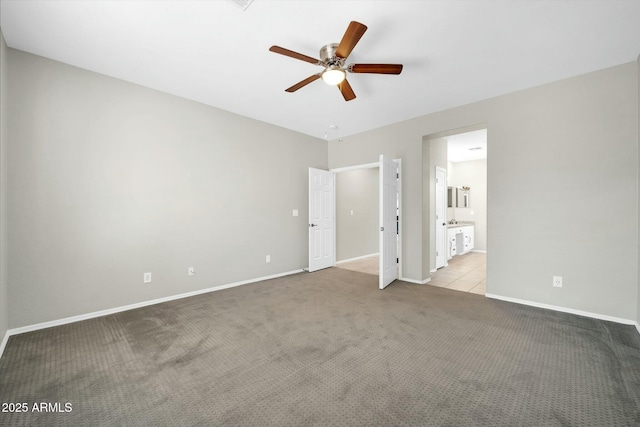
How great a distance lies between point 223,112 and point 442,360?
438 cm

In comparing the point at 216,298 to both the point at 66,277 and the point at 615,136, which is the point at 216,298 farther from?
the point at 615,136

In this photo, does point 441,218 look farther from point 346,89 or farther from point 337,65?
point 337,65

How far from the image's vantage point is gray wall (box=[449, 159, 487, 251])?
8.03 metres

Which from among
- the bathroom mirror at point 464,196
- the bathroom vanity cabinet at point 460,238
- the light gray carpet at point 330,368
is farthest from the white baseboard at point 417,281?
the bathroom mirror at point 464,196

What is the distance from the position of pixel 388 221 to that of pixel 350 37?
289 cm

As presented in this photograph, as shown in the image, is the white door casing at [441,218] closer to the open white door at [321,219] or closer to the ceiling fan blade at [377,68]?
the open white door at [321,219]

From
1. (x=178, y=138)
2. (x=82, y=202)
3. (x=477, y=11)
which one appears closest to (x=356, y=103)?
(x=477, y=11)

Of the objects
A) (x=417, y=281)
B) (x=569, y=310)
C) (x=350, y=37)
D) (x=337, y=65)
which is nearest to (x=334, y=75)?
(x=337, y=65)

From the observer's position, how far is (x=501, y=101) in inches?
144

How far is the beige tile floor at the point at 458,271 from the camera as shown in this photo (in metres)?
4.34

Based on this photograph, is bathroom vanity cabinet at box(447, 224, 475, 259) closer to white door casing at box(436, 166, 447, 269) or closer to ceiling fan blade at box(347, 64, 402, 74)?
white door casing at box(436, 166, 447, 269)

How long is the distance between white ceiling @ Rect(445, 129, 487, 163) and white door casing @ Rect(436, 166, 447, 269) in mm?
823

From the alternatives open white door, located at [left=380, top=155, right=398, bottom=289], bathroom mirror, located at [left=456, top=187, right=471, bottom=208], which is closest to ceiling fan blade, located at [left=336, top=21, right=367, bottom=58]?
open white door, located at [left=380, top=155, right=398, bottom=289]

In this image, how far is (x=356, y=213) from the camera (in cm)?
687
